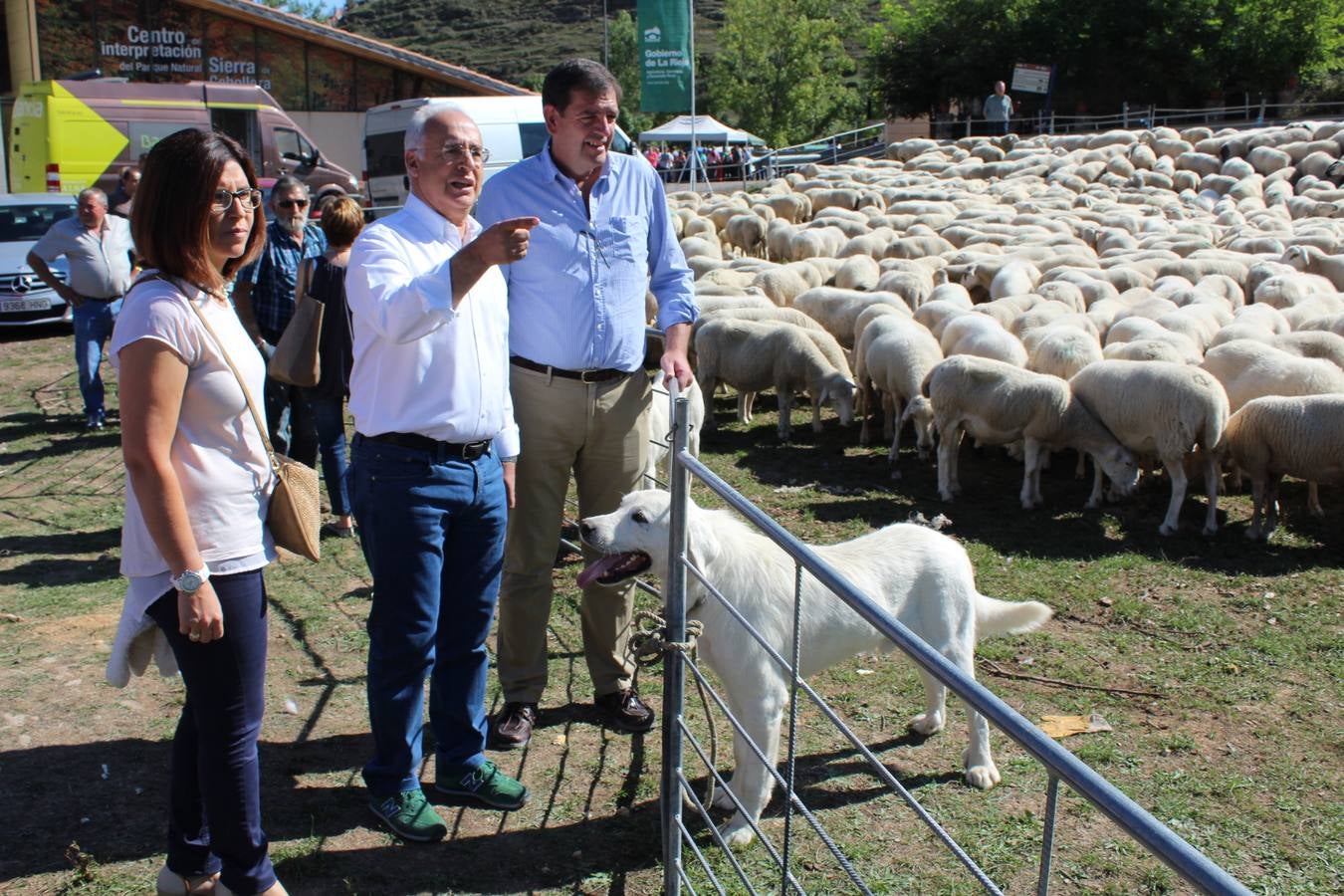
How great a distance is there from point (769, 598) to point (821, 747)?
0.90m

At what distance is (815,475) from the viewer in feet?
28.7

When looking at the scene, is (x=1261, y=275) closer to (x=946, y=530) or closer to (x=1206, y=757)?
(x=946, y=530)

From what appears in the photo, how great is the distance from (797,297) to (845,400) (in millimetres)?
2882

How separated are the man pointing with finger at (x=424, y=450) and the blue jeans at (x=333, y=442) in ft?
9.24

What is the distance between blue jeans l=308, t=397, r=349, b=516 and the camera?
239 inches

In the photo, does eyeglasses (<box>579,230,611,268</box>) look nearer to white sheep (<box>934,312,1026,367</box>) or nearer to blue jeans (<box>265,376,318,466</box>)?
blue jeans (<box>265,376,318,466</box>)

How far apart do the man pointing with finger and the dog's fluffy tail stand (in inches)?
70.8

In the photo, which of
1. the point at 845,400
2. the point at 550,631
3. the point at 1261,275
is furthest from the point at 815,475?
the point at 1261,275

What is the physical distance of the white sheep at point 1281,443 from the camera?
284 inches

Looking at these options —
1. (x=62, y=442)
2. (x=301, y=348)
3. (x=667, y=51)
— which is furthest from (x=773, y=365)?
(x=667, y=51)

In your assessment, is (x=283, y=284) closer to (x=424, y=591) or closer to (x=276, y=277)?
(x=276, y=277)

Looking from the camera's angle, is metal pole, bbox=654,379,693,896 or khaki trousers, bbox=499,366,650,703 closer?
metal pole, bbox=654,379,693,896

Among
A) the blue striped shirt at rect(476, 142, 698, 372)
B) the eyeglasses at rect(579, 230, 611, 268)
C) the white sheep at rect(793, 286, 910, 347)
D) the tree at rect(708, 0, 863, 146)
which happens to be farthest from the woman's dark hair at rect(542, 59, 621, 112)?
the tree at rect(708, 0, 863, 146)

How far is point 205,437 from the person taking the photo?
8.52 ft
